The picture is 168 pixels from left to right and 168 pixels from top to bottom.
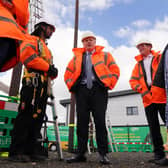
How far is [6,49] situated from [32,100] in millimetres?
1559

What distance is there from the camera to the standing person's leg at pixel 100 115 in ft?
11.4

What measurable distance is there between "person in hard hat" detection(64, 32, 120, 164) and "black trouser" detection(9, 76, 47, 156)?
22.6 inches

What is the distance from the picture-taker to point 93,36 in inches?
159

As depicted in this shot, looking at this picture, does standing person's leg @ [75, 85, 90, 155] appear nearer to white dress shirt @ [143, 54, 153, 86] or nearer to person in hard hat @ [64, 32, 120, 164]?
person in hard hat @ [64, 32, 120, 164]

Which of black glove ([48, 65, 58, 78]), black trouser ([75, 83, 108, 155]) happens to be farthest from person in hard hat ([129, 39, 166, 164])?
black glove ([48, 65, 58, 78])

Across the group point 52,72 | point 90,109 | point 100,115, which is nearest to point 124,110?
point 90,109

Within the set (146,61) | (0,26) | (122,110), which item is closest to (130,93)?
(122,110)

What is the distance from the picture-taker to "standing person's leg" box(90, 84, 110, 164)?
3471mm

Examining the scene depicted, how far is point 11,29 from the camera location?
187 cm

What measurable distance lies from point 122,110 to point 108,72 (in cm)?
2415

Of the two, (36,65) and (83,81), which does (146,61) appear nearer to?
(83,81)

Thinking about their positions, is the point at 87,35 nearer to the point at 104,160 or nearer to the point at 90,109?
the point at 90,109

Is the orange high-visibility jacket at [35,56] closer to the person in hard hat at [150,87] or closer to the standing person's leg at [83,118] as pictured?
the standing person's leg at [83,118]

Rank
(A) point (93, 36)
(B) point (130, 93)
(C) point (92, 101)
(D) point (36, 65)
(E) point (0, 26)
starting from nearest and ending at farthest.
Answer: (E) point (0, 26), (D) point (36, 65), (C) point (92, 101), (A) point (93, 36), (B) point (130, 93)
